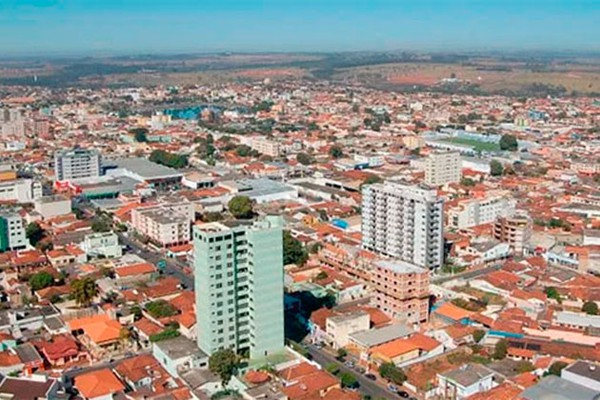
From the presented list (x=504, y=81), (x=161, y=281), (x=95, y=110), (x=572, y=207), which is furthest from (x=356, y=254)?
(x=504, y=81)

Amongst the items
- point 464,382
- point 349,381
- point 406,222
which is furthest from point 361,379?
point 406,222

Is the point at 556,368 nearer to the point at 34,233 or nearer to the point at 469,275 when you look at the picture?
the point at 469,275

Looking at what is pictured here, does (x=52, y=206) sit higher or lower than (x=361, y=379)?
higher

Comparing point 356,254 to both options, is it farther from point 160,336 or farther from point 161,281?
point 160,336

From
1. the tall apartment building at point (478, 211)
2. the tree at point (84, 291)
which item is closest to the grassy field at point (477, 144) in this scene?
the tall apartment building at point (478, 211)

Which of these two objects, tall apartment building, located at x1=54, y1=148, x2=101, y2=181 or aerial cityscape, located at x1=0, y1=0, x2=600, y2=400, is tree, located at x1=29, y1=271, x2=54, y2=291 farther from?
tall apartment building, located at x1=54, y1=148, x2=101, y2=181

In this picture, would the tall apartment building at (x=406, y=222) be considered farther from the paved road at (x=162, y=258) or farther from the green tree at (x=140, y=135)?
the green tree at (x=140, y=135)
